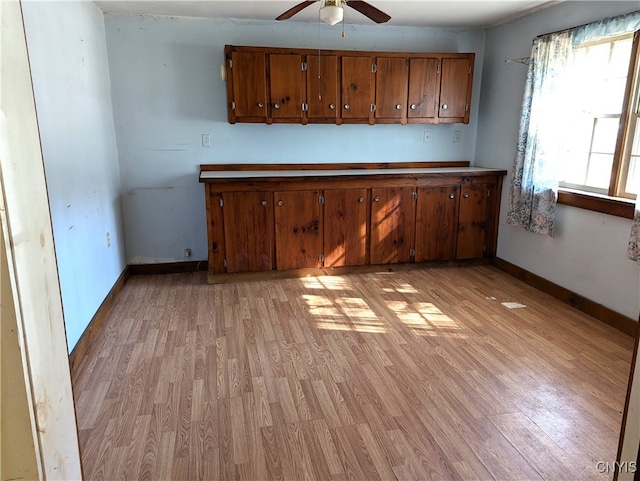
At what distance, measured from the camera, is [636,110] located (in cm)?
289

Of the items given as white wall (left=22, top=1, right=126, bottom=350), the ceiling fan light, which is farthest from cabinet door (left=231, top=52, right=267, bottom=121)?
the ceiling fan light

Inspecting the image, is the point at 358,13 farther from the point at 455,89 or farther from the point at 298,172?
the point at 298,172

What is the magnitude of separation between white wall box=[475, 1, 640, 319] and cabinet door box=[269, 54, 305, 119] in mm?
1935

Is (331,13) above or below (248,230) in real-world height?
above

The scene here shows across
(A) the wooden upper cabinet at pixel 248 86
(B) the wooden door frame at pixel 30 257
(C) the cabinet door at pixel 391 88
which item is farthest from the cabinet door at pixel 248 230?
(B) the wooden door frame at pixel 30 257

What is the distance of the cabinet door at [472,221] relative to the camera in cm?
425

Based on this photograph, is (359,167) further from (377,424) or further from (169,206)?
(377,424)

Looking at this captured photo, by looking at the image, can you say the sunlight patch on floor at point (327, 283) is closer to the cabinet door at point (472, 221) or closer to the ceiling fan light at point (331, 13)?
the cabinet door at point (472, 221)

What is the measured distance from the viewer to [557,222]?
3531mm

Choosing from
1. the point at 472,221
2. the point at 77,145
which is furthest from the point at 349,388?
the point at 472,221

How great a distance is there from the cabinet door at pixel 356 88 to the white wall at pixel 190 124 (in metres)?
0.32

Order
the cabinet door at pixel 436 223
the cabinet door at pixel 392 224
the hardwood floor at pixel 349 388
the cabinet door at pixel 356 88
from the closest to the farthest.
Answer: the hardwood floor at pixel 349 388, the cabinet door at pixel 356 88, the cabinet door at pixel 392 224, the cabinet door at pixel 436 223

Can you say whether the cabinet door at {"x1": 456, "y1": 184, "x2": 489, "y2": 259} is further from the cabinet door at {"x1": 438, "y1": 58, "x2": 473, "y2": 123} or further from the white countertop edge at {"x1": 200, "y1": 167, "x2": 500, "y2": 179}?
the cabinet door at {"x1": 438, "y1": 58, "x2": 473, "y2": 123}

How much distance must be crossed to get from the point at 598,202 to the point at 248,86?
9.51 ft
